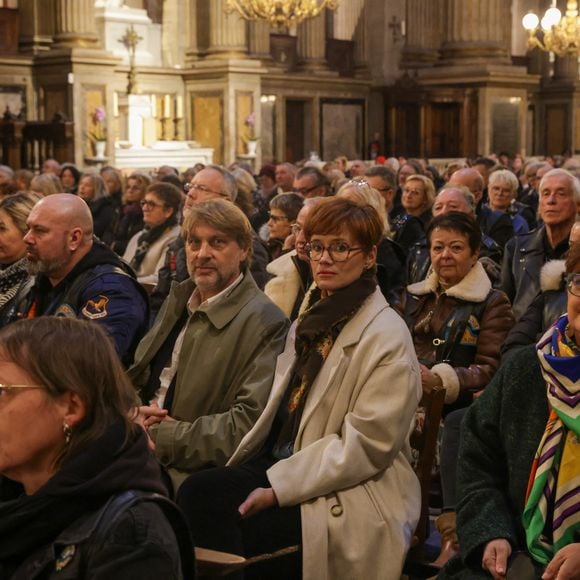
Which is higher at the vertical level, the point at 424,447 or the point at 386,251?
the point at 386,251

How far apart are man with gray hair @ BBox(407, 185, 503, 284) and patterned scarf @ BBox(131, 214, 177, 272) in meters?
1.79

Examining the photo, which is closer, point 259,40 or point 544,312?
point 544,312

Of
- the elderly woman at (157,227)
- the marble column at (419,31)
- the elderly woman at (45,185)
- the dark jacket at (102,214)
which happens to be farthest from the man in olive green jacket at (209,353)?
the marble column at (419,31)

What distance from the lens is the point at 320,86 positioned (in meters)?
24.7

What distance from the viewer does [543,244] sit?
6074 mm

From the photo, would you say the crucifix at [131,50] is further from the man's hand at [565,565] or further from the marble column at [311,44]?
the man's hand at [565,565]

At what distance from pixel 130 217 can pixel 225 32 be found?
11.4 m

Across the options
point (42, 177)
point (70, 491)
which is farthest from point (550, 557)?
point (42, 177)

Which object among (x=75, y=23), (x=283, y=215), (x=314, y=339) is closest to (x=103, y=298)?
(x=314, y=339)

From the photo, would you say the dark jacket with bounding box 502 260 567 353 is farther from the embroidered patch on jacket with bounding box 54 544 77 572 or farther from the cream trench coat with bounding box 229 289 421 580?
the embroidered patch on jacket with bounding box 54 544 77 572

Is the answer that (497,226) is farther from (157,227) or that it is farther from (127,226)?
(127,226)

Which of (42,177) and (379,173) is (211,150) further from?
(379,173)

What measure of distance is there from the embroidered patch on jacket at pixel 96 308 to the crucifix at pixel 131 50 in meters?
16.9

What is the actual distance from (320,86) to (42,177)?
15.2 meters
